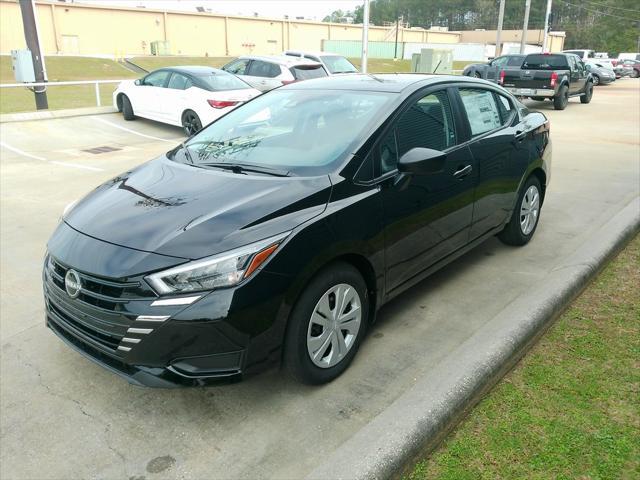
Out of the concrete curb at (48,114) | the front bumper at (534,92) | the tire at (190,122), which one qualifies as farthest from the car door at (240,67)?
the front bumper at (534,92)

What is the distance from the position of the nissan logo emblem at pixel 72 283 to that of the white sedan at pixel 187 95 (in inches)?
347

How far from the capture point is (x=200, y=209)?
2939 millimetres

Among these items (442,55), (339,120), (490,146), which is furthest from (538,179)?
(442,55)

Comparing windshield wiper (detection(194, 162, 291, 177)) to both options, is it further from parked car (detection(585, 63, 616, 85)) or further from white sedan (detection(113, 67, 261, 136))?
parked car (detection(585, 63, 616, 85))

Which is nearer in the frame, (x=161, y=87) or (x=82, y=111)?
(x=161, y=87)

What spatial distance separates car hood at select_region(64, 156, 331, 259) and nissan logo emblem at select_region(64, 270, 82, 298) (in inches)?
9.0

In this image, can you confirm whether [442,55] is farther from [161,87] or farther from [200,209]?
[200,209]

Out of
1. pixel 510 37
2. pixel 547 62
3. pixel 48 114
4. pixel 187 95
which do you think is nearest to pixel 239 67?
pixel 187 95

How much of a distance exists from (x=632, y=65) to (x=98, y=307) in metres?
48.0

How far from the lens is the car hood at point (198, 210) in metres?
2.73

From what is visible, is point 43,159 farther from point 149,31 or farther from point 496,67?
point 149,31

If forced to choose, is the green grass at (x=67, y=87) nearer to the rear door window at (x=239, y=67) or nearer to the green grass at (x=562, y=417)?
the rear door window at (x=239, y=67)

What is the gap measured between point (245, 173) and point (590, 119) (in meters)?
15.1

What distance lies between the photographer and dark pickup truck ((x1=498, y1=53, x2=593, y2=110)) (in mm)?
17672
